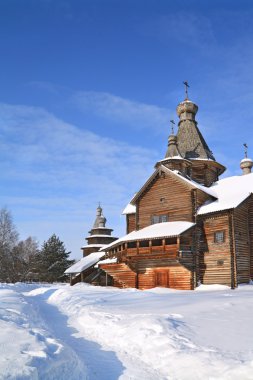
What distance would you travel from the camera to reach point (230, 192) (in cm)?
2777

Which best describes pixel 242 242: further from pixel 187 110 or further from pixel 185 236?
pixel 187 110

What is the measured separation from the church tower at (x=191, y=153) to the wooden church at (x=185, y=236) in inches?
20.2

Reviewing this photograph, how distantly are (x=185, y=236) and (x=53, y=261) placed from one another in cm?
3616

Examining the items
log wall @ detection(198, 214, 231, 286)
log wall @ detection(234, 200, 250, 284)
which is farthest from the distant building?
log wall @ detection(234, 200, 250, 284)

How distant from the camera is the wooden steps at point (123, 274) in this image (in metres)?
28.0

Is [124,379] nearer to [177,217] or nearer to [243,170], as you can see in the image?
[177,217]

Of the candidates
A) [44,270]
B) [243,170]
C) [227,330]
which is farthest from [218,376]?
[44,270]

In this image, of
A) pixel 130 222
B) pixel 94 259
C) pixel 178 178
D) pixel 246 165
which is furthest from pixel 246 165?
pixel 94 259

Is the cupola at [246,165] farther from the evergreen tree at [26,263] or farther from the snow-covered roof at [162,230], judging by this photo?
the evergreen tree at [26,263]

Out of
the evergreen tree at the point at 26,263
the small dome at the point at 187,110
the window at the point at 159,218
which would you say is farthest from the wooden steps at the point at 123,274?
the evergreen tree at the point at 26,263

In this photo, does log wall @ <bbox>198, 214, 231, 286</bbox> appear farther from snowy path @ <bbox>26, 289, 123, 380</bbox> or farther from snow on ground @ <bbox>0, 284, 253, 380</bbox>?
snowy path @ <bbox>26, 289, 123, 380</bbox>

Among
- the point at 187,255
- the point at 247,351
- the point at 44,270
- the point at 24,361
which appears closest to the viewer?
the point at 24,361

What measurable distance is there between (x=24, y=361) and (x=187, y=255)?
2047cm

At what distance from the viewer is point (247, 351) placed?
7207 mm
